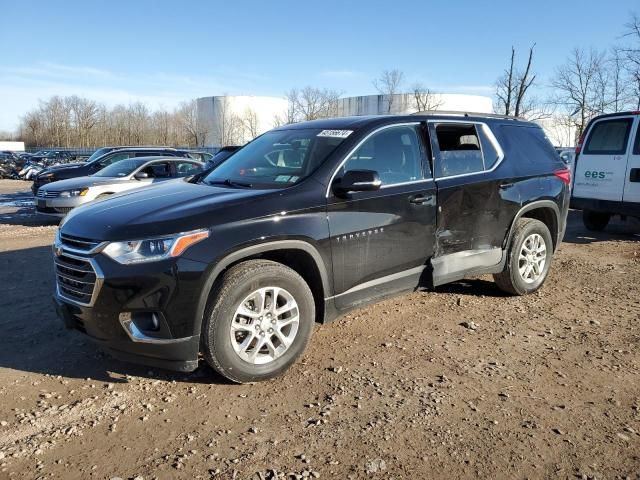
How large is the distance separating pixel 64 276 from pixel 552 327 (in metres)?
4.10

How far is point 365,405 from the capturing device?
3203 millimetres

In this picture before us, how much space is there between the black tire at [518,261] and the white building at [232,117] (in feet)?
208

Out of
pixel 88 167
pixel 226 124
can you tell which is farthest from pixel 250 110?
pixel 88 167

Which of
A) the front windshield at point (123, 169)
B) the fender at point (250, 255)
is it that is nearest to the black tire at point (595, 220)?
the fender at point (250, 255)

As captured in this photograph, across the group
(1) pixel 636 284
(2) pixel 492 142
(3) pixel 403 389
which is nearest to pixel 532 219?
(2) pixel 492 142

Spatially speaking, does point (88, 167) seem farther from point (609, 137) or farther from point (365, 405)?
point (365, 405)

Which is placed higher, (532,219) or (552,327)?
(532,219)

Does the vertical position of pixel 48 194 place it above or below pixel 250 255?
below

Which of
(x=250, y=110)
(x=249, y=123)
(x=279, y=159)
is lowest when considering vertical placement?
(x=279, y=159)

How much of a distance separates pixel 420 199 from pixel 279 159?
1.25 m

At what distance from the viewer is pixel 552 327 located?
15.0 feet

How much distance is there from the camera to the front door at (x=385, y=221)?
12.4 feet

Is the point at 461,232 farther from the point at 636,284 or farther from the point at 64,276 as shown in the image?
the point at 64,276

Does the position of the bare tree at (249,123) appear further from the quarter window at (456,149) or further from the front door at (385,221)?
the front door at (385,221)
